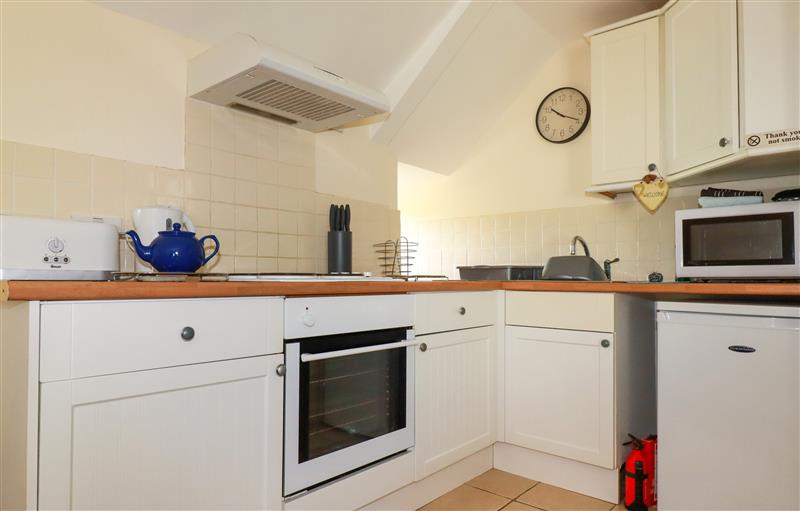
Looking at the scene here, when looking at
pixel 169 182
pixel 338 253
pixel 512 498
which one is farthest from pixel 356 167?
pixel 512 498

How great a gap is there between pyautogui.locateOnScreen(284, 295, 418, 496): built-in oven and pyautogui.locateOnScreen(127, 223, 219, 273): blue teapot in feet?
1.42

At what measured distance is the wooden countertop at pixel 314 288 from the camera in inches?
41.5

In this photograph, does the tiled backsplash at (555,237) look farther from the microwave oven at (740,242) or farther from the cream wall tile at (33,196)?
the cream wall tile at (33,196)

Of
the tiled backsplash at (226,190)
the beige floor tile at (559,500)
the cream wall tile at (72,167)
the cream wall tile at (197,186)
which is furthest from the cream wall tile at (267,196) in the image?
the beige floor tile at (559,500)

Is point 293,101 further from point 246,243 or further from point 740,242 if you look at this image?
point 740,242

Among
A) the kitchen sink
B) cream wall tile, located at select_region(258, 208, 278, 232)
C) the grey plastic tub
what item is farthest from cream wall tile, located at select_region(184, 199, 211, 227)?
the kitchen sink

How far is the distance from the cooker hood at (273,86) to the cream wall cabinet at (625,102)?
1139 mm

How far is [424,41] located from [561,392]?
5.89 ft

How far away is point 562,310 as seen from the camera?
2146mm

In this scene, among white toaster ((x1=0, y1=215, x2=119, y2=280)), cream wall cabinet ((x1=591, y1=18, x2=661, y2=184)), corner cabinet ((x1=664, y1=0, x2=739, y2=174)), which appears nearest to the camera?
white toaster ((x1=0, y1=215, x2=119, y2=280))

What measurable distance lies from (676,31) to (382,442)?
2.14m

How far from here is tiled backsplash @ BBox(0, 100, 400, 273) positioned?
1.65 metres

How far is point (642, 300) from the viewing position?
2.36 meters

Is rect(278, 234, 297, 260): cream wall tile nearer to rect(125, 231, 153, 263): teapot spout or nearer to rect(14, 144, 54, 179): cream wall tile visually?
rect(125, 231, 153, 263): teapot spout
